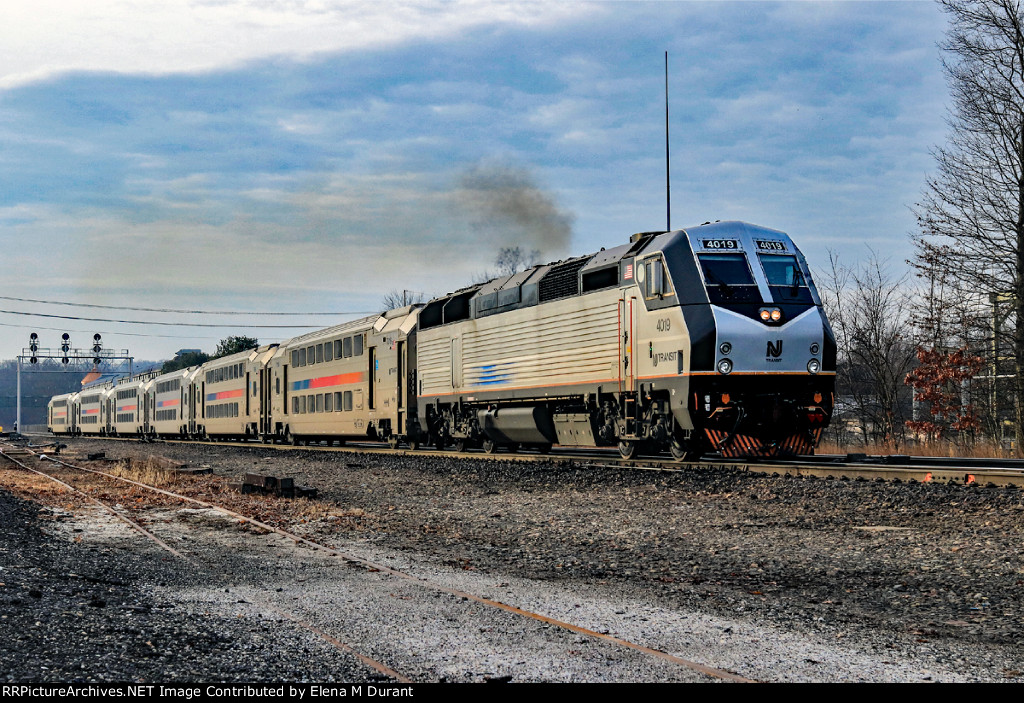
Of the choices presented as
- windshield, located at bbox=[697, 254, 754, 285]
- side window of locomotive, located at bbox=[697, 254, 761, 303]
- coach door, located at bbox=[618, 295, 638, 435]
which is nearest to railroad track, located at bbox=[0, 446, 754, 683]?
coach door, located at bbox=[618, 295, 638, 435]

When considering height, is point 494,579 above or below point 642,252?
below

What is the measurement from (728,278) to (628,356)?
2379 millimetres

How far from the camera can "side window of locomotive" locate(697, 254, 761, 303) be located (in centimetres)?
1587

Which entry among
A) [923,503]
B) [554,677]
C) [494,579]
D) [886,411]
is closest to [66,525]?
[494,579]

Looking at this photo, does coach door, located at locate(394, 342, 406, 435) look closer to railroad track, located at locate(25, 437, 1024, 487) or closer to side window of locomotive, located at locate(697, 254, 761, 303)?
railroad track, located at locate(25, 437, 1024, 487)

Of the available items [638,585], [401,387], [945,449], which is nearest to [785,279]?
[638,585]

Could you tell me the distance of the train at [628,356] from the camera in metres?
15.8

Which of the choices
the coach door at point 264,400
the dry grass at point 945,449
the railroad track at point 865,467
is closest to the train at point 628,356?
the railroad track at point 865,467

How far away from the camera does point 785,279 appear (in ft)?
54.2

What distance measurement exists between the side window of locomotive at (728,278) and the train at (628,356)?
25mm

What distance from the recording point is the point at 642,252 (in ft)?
55.9

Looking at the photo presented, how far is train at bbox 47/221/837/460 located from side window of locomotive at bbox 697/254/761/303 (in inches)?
1.0
